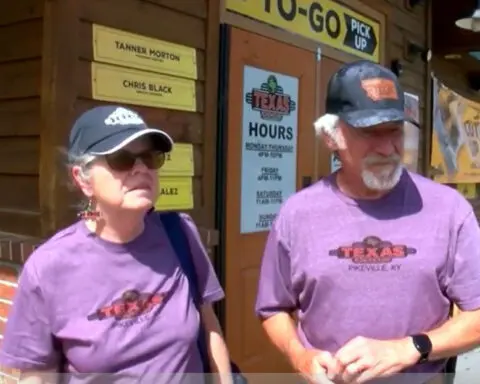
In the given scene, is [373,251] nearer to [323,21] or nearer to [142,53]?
[142,53]

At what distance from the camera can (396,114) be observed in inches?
73.4

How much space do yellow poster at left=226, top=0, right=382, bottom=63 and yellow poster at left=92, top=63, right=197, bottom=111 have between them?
671 mm

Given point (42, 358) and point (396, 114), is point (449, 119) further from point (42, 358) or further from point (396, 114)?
point (42, 358)

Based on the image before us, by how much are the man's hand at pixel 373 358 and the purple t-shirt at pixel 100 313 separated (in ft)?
1.35

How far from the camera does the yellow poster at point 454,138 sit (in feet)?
21.6

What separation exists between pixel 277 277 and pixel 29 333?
70cm

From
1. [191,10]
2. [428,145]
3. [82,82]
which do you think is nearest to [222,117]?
[191,10]

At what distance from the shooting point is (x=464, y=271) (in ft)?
5.91

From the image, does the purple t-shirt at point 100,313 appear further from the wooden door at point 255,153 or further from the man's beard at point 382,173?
the wooden door at point 255,153

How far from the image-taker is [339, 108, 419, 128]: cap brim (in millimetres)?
1845

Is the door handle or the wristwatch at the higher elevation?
the door handle

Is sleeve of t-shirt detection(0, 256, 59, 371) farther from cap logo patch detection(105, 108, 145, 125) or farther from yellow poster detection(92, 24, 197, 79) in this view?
yellow poster detection(92, 24, 197, 79)

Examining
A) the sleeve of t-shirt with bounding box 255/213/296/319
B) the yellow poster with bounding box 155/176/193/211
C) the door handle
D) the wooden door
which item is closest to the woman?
the sleeve of t-shirt with bounding box 255/213/296/319

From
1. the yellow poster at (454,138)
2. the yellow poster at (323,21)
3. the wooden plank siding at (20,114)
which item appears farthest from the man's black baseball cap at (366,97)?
the yellow poster at (454,138)
